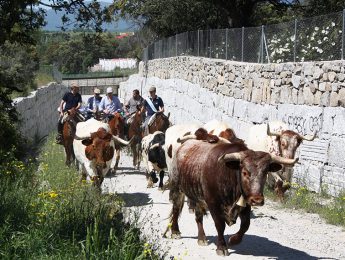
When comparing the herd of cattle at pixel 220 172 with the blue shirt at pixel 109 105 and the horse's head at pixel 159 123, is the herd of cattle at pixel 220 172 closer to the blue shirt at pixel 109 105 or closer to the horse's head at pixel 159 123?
the horse's head at pixel 159 123

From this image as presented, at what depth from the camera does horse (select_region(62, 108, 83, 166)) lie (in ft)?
59.3

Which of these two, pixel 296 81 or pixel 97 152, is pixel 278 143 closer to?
pixel 296 81

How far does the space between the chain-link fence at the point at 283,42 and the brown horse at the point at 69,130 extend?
5.13 m

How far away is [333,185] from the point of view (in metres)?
14.3

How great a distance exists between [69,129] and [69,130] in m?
0.02

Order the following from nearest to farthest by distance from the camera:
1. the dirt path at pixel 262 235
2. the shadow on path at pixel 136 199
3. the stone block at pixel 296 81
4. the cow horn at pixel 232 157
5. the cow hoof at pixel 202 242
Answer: the cow horn at pixel 232 157, the dirt path at pixel 262 235, the cow hoof at pixel 202 242, the shadow on path at pixel 136 199, the stone block at pixel 296 81

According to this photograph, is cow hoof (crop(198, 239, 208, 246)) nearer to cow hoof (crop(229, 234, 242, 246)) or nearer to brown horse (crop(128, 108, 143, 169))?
cow hoof (crop(229, 234, 242, 246))

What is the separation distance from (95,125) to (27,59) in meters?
22.2

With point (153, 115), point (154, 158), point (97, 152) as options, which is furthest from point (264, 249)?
point (153, 115)

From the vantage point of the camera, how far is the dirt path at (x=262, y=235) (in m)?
9.84

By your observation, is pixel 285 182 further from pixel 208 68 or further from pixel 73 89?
pixel 208 68

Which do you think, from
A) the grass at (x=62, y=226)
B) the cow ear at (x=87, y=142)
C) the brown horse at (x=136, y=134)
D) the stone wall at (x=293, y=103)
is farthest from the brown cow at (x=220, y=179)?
the brown horse at (x=136, y=134)

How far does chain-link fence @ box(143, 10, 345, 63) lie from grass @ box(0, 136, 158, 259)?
21.7 ft

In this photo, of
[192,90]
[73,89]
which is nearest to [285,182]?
[73,89]
